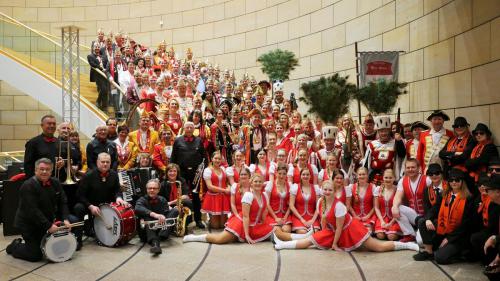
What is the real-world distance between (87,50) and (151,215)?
807 cm

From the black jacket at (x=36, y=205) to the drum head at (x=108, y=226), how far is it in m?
0.50

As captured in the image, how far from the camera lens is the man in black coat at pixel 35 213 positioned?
525 centimetres

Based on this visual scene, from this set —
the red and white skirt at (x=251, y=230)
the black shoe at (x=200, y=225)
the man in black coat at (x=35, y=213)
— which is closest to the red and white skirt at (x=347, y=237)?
the red and white skirt at (x=251, y=230)

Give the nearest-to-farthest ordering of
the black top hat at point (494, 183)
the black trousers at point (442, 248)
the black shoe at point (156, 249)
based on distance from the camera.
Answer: the black top hat at point (494, 183) → the black trousers at point (442, 248) → the black shoe at point (156, 249)

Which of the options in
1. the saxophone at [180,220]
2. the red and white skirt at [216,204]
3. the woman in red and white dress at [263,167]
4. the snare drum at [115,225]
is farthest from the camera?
the woman in red and white dress at [263,167]

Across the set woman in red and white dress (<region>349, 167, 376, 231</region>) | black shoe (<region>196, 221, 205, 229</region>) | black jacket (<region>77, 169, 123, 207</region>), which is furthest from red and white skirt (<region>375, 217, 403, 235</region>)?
black jacket (<region>77, 169, 123, 207</region>)

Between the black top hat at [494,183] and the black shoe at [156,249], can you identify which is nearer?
the black top hat at [494,183]

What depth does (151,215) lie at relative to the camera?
5.99 metres

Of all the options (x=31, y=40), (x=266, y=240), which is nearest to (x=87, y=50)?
(x=31, y=40)

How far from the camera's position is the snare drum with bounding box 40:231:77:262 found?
5215 mm

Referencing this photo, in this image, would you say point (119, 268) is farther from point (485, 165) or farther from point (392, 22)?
point (392, 22)

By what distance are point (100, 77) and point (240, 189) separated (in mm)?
5769

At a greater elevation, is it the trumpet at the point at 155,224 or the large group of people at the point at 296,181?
the large group of people at the point at 296,181

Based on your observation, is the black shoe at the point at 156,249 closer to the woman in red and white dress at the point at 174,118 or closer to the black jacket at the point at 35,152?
the black jacket at the point at 35,152
